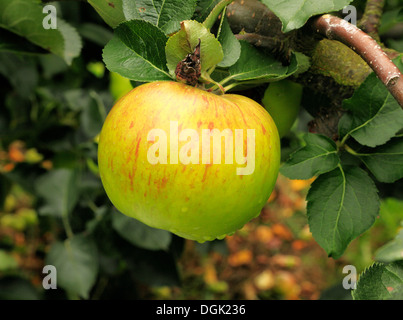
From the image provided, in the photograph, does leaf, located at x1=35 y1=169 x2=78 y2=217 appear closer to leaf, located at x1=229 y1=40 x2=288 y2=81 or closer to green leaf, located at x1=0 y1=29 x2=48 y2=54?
green leaf, located at x1=0 y1=29 x2=48 y2=54

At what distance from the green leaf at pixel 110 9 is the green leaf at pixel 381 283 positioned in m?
0.36

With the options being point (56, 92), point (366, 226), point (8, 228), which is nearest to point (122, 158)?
point (366, 226)

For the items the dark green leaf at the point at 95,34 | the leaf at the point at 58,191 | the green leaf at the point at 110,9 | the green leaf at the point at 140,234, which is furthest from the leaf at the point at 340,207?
the dark green leaf at the point at 95,34

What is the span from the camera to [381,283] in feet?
1.22

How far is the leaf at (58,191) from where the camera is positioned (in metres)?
0.78

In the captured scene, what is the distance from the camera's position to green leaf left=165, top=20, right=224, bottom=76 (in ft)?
1.15

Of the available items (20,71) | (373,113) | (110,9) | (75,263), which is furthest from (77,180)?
(373,113)

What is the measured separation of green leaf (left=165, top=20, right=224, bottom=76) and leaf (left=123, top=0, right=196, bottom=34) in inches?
1.8

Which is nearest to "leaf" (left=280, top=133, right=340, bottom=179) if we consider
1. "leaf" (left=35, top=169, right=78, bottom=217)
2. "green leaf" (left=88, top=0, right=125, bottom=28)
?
"green leaf" (left=88, top=0, right=125, bottom=28)

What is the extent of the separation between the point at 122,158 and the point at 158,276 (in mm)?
547

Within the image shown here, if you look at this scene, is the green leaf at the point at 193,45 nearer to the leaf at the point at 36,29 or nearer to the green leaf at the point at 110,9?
the green leaf at the point at 110,9

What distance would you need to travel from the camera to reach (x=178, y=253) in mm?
882

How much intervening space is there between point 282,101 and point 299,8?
0.15m
